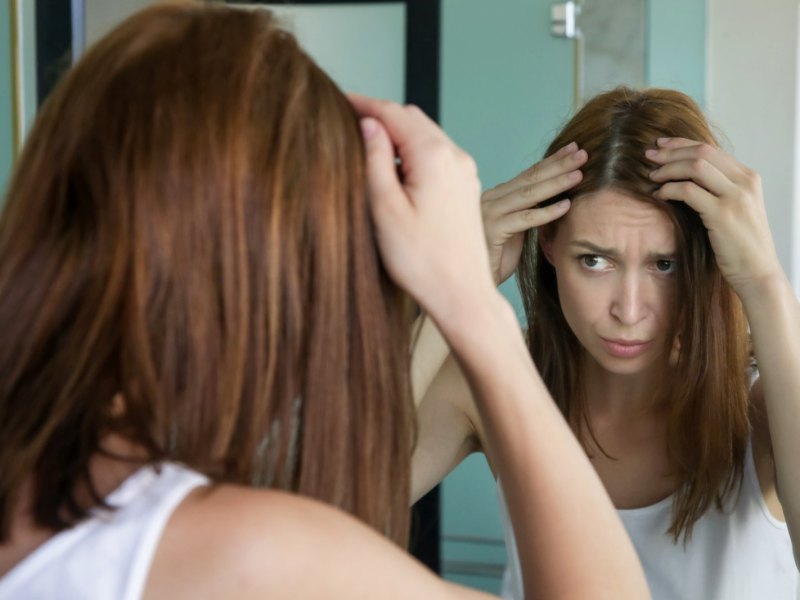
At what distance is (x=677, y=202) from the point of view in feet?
2.99

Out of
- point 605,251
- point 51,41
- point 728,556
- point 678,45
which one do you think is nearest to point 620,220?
point 605,251

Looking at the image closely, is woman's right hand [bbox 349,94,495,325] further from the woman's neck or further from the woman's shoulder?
the woman's neck

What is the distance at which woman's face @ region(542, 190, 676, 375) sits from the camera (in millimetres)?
916

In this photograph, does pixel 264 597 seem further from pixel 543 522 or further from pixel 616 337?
pixel 616 337

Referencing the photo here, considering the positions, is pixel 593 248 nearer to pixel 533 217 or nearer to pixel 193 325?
pixel 533 217

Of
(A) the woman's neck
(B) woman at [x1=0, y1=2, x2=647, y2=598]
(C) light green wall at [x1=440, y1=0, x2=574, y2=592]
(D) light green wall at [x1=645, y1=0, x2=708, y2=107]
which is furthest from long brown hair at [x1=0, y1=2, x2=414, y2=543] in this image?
(D) light green wall at [x1=645, y1=0, x2=708, y2=107]

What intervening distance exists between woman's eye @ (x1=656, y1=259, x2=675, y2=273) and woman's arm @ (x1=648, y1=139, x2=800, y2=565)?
7 centimetres

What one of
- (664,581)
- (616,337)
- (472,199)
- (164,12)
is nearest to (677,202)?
(616,337)

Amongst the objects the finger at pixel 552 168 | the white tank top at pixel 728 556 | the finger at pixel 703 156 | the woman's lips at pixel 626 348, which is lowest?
the white tank top at pixel 728 556

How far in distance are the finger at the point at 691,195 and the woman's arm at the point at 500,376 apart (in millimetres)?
412

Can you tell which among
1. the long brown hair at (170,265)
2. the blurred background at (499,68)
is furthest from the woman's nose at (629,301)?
the long brown hair at (170,265)

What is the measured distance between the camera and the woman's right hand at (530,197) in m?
0.94

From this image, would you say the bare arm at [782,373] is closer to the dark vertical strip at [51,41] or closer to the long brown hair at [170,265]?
the long brown hair at [170,265]

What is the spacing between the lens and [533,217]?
3.18ft
